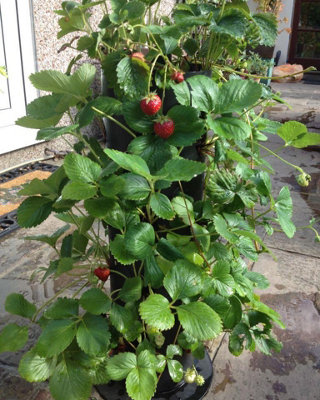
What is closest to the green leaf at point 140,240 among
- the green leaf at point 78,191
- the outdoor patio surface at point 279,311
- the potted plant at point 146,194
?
the potted plant at point 146,194

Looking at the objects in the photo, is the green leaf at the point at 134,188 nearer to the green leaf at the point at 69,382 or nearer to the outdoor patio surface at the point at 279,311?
the green leaf at the point at 69,382

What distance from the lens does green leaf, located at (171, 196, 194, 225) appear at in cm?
103

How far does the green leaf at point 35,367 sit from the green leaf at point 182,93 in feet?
2.26

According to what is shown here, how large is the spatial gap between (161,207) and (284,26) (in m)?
11.2

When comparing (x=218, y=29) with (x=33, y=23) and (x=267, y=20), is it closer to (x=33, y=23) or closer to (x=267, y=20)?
(x=267, y=20)

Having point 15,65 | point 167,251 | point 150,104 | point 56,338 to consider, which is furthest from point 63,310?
point 15,65

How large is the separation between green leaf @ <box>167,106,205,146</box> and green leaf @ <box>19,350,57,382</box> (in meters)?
0.61

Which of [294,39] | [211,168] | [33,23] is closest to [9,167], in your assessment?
[33,23]

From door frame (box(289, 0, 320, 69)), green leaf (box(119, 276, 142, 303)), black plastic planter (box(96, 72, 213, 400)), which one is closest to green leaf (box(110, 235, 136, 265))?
green leaf (box(119, 276, 142, 303))

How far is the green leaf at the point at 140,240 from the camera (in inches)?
36.5

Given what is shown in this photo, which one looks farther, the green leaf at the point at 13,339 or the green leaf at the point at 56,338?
the green leaf at the point at 13,339

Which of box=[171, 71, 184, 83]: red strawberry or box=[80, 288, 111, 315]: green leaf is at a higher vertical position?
box=[171, 71, 184, 83]: red strawberry

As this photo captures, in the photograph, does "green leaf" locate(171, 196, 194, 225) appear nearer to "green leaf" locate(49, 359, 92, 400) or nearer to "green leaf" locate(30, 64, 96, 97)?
"green leaf" locate(30, 64, 96, 97)

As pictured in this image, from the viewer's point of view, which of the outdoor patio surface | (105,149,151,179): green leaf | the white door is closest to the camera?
(105,149,151,179): green leaf
